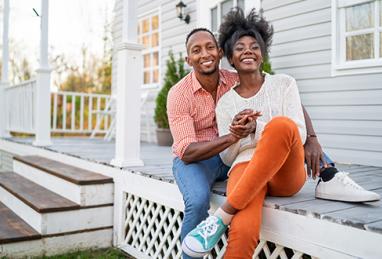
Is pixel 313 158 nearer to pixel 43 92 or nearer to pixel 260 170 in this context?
pixel 260 170

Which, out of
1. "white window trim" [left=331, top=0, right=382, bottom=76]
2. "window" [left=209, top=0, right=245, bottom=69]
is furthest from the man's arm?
"window" [left=209, top=0, right=245, bottom=69]

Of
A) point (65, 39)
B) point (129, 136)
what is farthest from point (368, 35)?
point (65, 39)

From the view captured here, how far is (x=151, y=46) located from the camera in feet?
22.6

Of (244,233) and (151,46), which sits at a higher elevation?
(151,46)

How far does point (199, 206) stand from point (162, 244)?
87cm

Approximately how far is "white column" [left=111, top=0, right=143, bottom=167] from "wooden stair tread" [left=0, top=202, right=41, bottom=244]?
2.55 ft

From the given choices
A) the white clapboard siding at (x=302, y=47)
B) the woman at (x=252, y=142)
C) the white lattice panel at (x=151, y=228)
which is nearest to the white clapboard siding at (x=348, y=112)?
the white clapboard siding at (x=302, y=47)

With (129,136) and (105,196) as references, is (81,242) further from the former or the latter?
(129,136)

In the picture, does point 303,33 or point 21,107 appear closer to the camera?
point 303,33

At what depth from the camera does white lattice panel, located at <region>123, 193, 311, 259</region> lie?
254 cm

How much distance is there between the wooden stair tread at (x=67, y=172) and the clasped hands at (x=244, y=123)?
1.61 m

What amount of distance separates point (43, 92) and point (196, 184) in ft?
11.6

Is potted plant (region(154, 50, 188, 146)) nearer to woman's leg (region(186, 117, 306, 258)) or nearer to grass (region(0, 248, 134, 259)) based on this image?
grass (region(0, 248, 134, 259))

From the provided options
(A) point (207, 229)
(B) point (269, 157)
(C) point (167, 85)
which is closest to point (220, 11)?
(C) point (167, 85)
